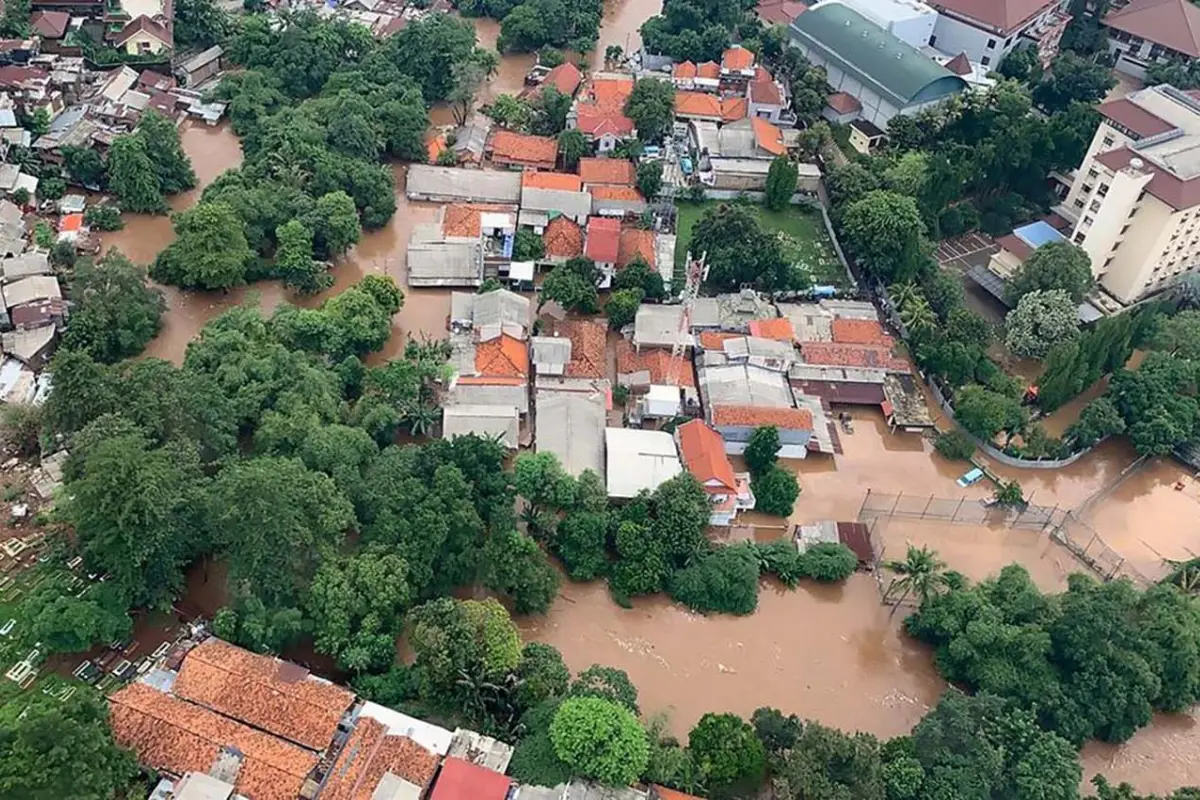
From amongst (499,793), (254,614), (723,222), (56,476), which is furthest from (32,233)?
(499,793)

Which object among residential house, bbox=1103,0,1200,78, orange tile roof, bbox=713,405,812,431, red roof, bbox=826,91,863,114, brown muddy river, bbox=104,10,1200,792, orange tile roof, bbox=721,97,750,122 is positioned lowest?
brown muddy river, bbox=104,10,1200,792

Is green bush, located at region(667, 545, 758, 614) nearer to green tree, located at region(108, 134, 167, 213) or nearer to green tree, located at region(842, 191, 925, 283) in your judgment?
green tree, located at region(842, 191, 925, 283)

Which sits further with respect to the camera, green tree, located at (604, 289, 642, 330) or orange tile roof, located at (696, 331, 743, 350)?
green tree, located at (604, 289, 642, 330)

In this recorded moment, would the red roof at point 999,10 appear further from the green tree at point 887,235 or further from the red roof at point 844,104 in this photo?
the green tree at point 887,235

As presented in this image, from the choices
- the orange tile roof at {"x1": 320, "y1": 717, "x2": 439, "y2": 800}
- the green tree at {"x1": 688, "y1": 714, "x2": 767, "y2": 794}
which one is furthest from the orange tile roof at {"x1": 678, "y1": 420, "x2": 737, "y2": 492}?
the orange tile roof at {"x1": 320, "y1": 717, "x2": 439, "y2": 800}

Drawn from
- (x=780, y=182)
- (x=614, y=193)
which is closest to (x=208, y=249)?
(x=614, y=193)
